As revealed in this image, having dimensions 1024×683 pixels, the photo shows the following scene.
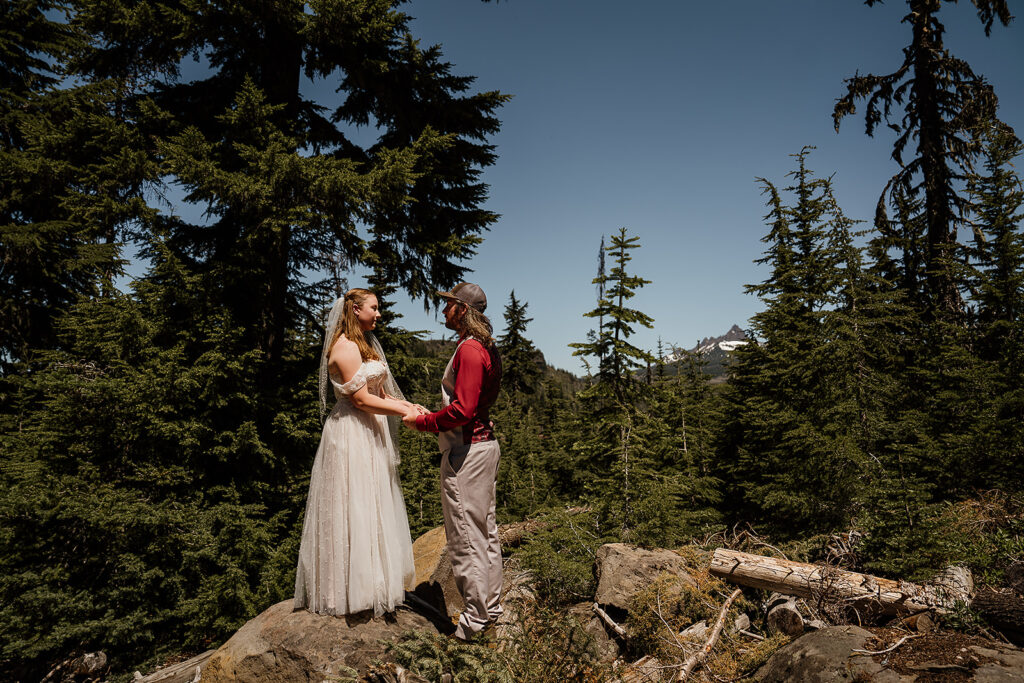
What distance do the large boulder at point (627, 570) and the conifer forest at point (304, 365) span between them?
456 mm

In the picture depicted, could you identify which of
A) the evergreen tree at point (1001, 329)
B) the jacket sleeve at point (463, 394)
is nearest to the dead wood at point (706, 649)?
the jacket sleeve at point (463, 394)

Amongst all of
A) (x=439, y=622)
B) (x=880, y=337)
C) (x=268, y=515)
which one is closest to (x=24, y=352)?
(x=268, y=515)

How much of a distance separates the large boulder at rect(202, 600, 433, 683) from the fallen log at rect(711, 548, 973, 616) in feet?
12.8

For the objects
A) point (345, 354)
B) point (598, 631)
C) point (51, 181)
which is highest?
point (51, 181)

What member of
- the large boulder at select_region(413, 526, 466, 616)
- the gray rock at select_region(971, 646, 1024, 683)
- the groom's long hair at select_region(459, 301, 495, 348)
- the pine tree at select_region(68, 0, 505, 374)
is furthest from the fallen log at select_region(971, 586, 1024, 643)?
the pine tree at select_region(68, 0, 505, 374)

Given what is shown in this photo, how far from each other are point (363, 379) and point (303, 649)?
6.52 feet

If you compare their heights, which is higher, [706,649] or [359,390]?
[359,390]

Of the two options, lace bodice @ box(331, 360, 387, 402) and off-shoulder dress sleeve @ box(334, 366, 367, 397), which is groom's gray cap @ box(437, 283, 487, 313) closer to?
lace bodice @ box(331, 360, 387, 402)

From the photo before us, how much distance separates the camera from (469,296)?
3.85 meters

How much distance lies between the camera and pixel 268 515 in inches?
336

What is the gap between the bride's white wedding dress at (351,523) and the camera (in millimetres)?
3455

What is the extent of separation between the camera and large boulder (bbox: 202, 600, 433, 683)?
10.5ft

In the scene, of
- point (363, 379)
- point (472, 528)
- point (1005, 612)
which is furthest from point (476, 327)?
point (1005, 612)

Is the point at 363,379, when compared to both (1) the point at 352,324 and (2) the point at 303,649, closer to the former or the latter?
(1) the point at 352,324
